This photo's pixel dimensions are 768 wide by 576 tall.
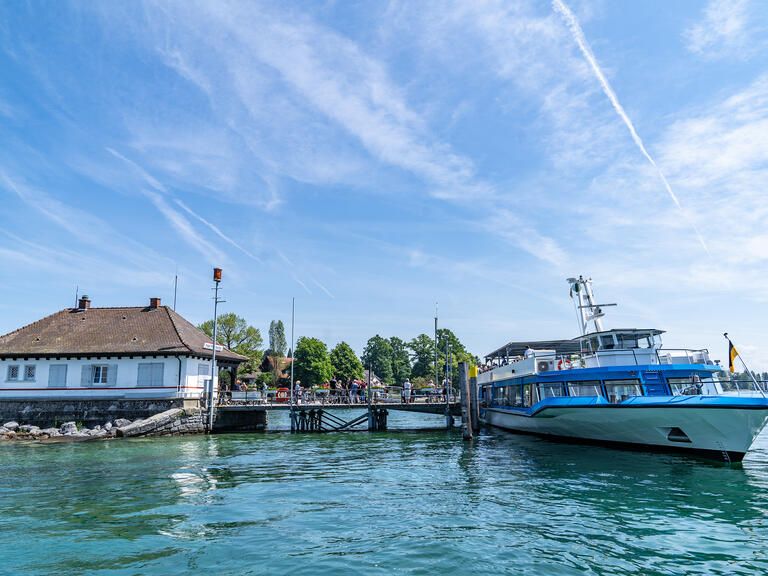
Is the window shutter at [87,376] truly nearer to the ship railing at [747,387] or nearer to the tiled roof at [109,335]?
the tiled roof at [109,335]

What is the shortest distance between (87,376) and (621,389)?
2928 cm

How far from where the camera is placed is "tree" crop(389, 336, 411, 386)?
4013 inches

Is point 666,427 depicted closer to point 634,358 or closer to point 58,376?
point 634,358

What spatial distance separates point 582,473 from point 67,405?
29.0m

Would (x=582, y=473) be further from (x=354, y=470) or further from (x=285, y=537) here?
(x=285, y=537)

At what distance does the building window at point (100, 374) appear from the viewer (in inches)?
1270

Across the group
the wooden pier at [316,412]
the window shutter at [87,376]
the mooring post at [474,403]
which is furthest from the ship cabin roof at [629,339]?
the window shutter at [87,376]

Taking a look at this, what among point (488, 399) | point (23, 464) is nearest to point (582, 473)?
point (23, 464)

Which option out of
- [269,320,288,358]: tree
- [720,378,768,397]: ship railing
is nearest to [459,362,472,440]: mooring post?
[720,378,768,397]: ship railing

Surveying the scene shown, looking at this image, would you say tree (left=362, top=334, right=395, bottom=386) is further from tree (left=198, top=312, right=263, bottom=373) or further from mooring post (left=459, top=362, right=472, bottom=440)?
mooring post (left=459, top=362, right=472, bottom=440)

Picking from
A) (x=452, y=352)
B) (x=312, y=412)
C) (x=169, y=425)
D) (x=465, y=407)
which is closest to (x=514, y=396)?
(x=465, y=407)

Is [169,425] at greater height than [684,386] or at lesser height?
lesser

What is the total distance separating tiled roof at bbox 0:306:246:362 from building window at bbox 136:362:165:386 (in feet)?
2.89

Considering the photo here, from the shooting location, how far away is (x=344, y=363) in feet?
280
